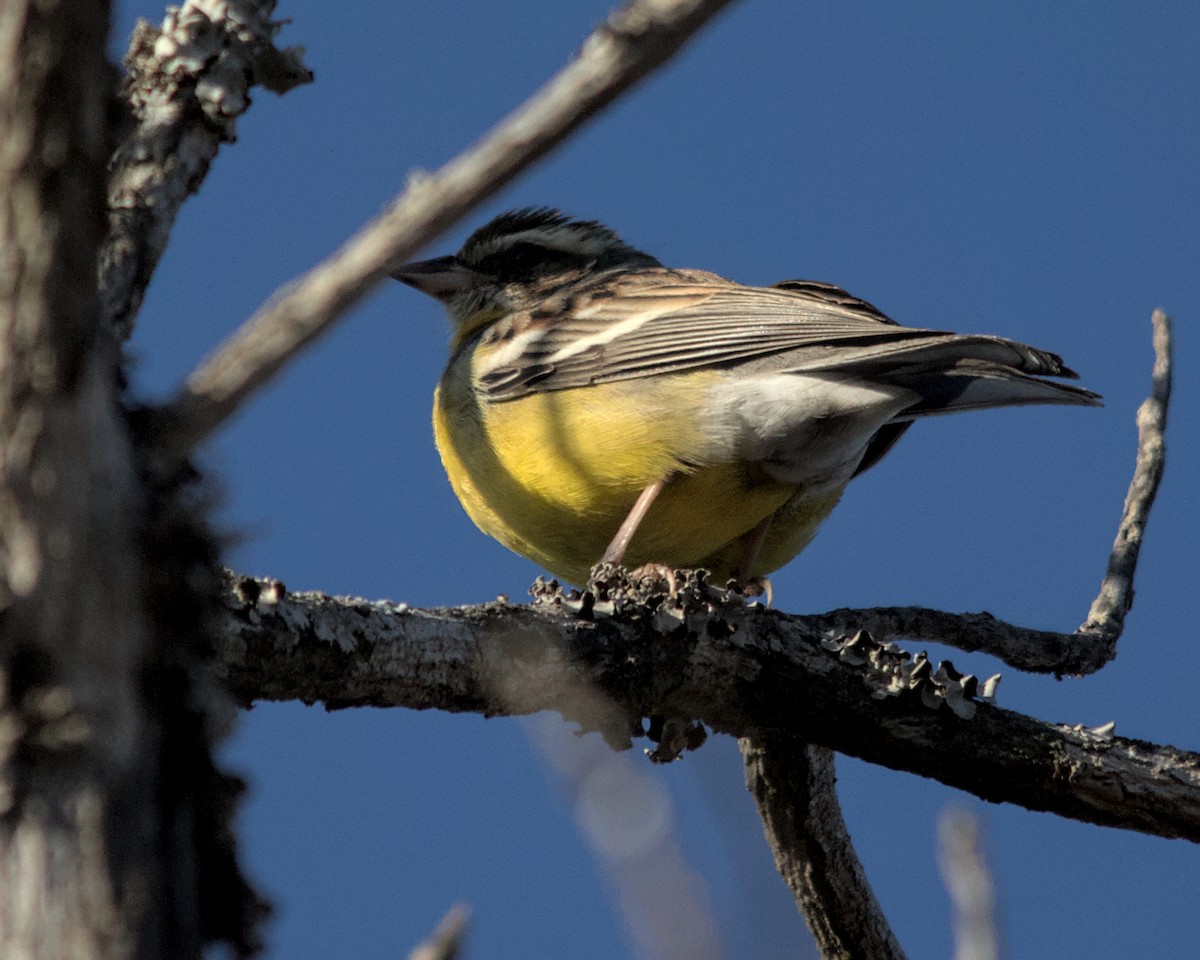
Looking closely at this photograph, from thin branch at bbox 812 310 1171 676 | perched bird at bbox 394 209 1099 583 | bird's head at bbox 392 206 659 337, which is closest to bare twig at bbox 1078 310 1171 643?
thin branch at bbox 812 310 1171 676

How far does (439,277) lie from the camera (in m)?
8.30

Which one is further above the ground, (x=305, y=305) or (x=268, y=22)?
(x=268, y=22)

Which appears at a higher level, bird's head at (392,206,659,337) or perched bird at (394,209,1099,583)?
bird's head at (392,206,659,337)

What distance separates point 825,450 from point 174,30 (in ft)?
11.1

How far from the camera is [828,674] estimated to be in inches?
194

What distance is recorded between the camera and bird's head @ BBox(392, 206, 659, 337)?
8.27 meters

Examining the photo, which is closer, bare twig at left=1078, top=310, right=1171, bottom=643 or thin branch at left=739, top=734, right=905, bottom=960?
thin branch at left=739, top=734, right=905, bottom=960

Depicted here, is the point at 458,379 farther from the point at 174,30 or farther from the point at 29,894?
the point at 29,894

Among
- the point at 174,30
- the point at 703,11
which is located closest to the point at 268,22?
the point at 174,30

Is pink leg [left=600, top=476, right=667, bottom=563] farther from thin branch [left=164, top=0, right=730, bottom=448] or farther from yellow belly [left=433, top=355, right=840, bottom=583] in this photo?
thin branch [left=164, top=0, right=730, bottom=448]

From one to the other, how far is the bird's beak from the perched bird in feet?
3.16

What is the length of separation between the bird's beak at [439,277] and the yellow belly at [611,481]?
152 centimetres

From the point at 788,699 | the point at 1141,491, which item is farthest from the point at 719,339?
the point at 788,699

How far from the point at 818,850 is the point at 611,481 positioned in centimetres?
183
